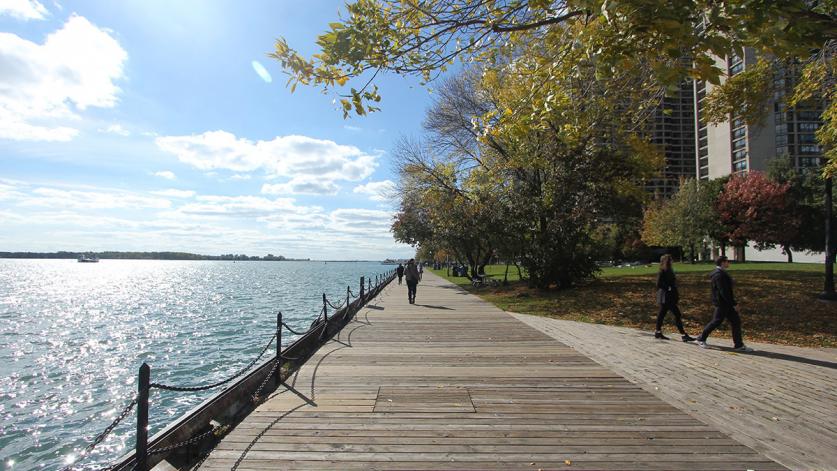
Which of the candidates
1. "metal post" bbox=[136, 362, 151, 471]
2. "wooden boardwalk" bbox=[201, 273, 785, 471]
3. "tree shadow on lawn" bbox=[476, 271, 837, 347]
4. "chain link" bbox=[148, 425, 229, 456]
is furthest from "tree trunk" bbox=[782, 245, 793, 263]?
"metal post" bbox=[136, 362, 151, 471]

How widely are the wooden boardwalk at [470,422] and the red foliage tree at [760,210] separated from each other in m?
50.2

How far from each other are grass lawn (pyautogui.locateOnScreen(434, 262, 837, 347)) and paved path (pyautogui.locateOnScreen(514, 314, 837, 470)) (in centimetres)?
152

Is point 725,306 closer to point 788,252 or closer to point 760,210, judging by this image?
point 760,210

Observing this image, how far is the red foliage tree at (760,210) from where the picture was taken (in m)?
45.2

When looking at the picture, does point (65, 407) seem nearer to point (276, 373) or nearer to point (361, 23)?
point (276, 373)

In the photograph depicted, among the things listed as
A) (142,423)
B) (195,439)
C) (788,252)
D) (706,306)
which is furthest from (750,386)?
(788,252)

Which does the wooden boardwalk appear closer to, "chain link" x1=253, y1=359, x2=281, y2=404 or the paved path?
"chain link" x1=253, y1=359, x2=281, y2=404

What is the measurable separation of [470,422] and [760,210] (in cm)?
5444

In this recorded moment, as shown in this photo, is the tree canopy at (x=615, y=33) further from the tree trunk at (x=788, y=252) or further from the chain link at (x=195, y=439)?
the tree trunk at (x=788, y=252)

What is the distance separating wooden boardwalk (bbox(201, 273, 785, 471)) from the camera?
12.5 ft

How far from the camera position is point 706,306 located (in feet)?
43.4

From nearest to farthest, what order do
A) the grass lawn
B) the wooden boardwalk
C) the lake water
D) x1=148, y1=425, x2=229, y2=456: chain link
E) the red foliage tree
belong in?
the wooden boardwalk, x1=148, y1=425, x2=229, y2=456: chain link, the lake water, the grass lawn, the red foliage tree

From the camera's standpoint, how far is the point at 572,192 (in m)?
19.2

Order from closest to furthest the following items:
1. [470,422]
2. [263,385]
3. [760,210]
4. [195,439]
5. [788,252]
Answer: [195,439] → [470,422] → [263,385] → [760,210] → [788,252]
